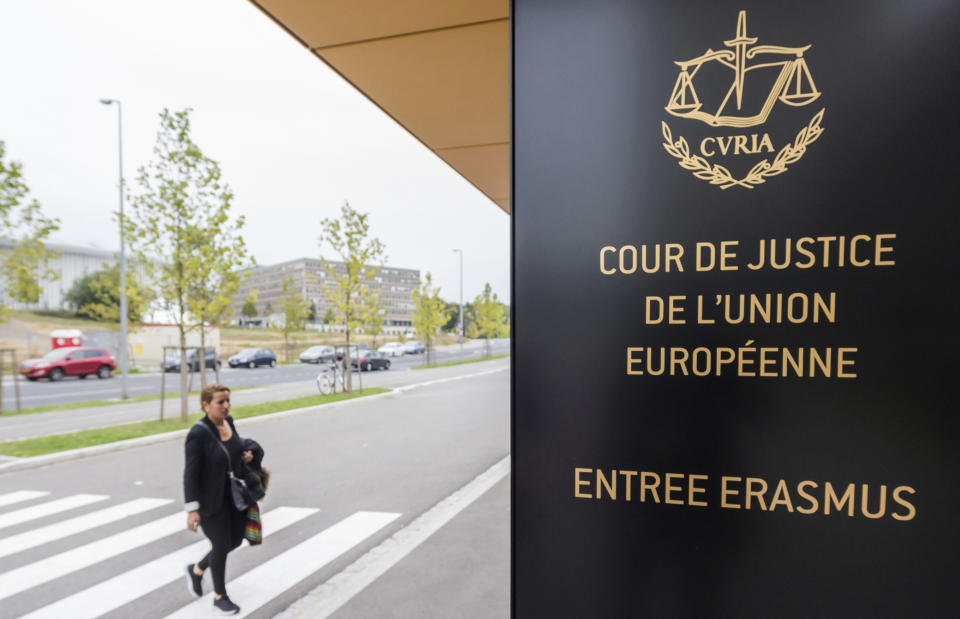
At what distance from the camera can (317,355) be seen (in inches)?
1538

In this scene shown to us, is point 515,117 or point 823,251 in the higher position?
point 515,117

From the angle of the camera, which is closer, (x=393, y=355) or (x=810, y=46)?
(x=810, y=46)

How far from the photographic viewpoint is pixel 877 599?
1600mm

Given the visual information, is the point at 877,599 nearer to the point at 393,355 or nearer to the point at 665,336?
the point at 665,336

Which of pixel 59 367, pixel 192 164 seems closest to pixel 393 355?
pixel 59 367

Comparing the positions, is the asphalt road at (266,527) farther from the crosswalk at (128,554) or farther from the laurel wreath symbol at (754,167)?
the laurel wreath symbol at (754,167)

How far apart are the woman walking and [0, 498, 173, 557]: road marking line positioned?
265cm

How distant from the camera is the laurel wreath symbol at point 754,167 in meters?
Result: 1.62

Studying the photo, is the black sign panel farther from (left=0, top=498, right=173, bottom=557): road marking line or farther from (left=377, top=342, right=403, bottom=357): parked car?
(left=377, top=342, right=403, bottom=357): parked car

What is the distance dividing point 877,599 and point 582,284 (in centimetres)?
129

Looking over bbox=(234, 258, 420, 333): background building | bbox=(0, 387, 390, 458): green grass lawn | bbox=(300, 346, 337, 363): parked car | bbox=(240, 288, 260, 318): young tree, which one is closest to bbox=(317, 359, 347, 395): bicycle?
bbox=(234, 258, 420, 333): background building

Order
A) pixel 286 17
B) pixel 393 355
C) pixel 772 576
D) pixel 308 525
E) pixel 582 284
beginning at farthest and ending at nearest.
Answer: pixel 393 355
pixel 308 525
pixel 286 17
pixel 582 284
pixel 772 576

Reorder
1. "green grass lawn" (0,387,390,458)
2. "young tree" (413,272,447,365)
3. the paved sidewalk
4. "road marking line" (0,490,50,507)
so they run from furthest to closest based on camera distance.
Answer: "young tree" (413,272,447,365)
"green grass lawn" (0,387,390,458)
"road marking line" (0,490,50,507)
the paved sidewalk

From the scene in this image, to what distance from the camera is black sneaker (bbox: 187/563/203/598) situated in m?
4.51
